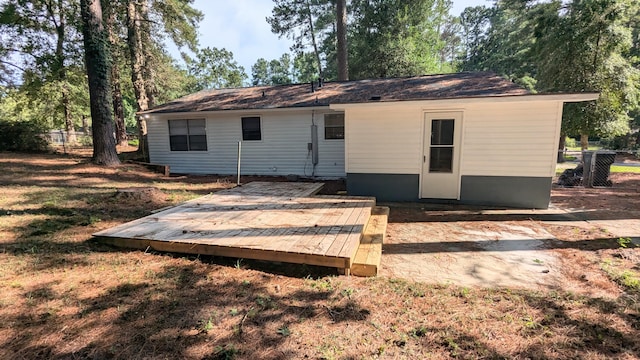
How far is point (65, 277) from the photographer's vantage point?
118 inches

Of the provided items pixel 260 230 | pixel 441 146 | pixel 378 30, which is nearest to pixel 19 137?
pixel 260 230

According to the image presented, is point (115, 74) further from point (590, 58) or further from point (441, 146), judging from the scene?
point (590, 58)

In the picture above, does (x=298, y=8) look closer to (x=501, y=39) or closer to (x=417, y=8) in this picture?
(x=417, y=8)

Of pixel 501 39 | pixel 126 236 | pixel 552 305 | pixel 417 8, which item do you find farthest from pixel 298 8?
pixel 501 39

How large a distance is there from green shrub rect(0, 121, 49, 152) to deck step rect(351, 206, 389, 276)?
15.6 metres

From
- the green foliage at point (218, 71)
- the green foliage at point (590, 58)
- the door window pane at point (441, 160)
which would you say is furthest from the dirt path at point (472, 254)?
the green foliage at point (218, 71)

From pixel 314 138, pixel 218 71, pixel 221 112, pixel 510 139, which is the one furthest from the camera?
pixel 218 71

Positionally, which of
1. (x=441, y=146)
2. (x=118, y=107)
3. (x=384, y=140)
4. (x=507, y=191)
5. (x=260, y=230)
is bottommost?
(x=260, y=230)

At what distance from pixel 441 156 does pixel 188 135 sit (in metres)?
8.62

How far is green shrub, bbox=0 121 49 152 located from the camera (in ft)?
41.1

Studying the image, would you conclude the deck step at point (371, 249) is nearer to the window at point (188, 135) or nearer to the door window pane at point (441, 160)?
the door window pane at point (441, 160)

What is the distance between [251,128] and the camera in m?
9.95

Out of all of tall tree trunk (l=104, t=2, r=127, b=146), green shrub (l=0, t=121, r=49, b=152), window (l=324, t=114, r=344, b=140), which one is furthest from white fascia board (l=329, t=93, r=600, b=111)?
green shrub (l=0, t=121, r=49, b=152)

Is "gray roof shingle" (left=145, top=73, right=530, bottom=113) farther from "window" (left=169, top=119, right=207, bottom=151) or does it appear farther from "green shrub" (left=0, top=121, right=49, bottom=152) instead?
"green shrub" (left=0, top=121, right=49, bottom=152)
